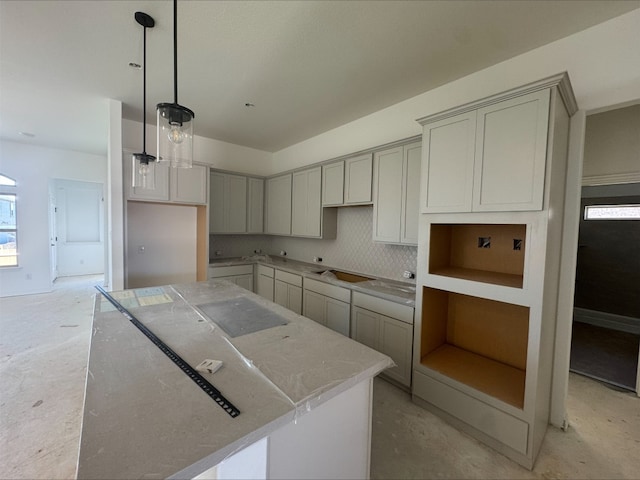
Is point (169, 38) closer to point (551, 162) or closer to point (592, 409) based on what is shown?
point (551, 162)

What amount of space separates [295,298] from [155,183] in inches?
96.0

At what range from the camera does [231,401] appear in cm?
99

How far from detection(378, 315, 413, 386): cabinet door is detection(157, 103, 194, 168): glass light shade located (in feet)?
7.17

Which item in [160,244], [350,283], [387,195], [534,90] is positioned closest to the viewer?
[534,90]

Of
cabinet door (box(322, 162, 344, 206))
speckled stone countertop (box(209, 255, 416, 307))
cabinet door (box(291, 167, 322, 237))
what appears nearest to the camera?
speckled stone countertop (box(209, 255, 416, 307))

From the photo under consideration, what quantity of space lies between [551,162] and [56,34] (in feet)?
12.0

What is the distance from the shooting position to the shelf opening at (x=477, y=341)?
2.09 meters

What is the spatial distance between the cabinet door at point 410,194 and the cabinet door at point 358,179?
467 mm

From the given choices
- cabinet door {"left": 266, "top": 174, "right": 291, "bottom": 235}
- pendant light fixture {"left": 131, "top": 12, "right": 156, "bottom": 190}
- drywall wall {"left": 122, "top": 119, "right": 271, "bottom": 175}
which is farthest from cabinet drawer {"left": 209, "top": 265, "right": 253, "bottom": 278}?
drywall wall {"left": 122, "top": 119, "right": 271, "bottom": 175}

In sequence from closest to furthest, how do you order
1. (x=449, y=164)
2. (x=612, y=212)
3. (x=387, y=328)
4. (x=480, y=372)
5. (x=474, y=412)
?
1. (x=474, y=412)
2. (x=449, y=164)
3. (x=480, y=372)
4. (x=387, y=328)
5. (x=612, y=212)

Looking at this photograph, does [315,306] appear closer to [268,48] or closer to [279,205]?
[279,205]

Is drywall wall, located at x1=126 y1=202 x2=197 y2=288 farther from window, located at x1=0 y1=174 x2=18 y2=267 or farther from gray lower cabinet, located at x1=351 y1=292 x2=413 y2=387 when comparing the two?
window, located at x1=0 y1=174 x2=18 y2=267

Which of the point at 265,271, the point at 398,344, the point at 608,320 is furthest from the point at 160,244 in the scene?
the point at 608,320

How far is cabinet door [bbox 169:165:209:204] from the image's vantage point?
3.73 meters
